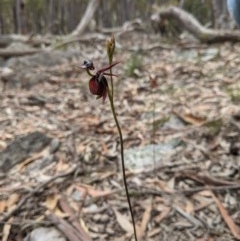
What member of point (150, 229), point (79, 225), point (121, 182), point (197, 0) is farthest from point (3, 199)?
point (197, 0)

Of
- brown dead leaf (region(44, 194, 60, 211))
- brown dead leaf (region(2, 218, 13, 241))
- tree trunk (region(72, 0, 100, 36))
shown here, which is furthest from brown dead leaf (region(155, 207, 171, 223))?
tree trunk (region(72, 0, 100, 36))

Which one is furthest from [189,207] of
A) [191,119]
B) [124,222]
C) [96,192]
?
[191,119]

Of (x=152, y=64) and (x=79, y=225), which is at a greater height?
(x=152, y=64)

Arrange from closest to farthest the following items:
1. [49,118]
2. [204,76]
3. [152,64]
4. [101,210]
Answer: [101,210] < [49,118] < [204,76] < [152,64]

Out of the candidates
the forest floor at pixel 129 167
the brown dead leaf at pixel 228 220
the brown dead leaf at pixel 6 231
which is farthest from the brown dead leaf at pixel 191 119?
the brown dead leaf at pixel 6 231

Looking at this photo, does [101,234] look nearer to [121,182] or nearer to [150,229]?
[150,229]

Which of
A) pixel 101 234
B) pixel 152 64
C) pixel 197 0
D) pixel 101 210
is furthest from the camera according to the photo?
pixel 197 0

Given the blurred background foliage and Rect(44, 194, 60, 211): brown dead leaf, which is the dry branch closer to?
Rect(44, 194, 60, 211): brown dead leaf

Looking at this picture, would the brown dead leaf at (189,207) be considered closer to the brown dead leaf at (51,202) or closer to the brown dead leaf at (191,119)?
the brown dead leaf at (51,202)

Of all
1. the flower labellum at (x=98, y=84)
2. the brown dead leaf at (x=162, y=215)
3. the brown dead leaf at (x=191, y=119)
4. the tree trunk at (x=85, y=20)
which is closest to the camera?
the flower labellum at (x=98, y=84)
